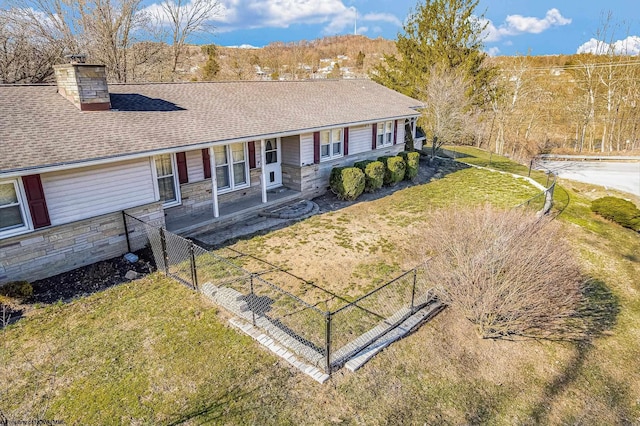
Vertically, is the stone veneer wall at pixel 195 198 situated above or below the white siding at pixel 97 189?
below

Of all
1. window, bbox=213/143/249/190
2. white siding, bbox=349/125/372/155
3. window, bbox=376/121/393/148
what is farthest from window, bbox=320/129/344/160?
window, bbox=213/143/249/190

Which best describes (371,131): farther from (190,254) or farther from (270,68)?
(270,68)

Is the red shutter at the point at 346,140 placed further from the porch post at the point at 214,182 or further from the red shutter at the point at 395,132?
the porch post at the point at 214,182

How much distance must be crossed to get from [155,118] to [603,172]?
29.0m

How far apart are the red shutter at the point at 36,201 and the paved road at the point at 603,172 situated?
26.7 m

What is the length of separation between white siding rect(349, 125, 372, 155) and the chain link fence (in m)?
8.76

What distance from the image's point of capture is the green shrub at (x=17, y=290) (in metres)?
7.68

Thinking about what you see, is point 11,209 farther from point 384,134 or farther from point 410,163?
point 384,134

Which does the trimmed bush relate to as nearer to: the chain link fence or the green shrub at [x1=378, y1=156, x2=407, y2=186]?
the green shrub at [x1=378, y1=156, x2=407, y2=186]

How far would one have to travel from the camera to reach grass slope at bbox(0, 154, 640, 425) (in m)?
5.49

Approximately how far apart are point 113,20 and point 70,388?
2497 cm

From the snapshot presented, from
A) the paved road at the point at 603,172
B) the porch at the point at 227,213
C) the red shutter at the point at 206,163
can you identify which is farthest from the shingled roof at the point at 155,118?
the paved road at the point at 603,172

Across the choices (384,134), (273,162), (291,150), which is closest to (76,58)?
(273,162)

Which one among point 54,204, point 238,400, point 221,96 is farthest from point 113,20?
point 238,400
